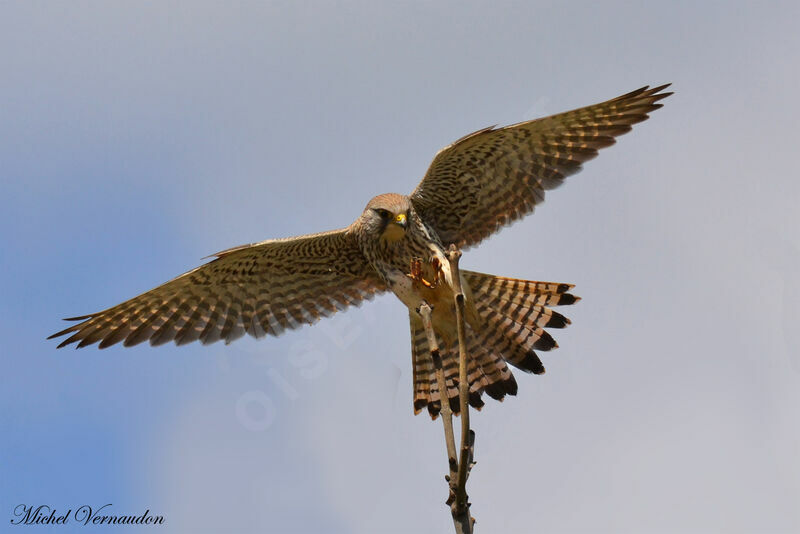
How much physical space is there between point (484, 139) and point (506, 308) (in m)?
1.26

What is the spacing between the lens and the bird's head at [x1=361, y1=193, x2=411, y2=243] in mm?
6301

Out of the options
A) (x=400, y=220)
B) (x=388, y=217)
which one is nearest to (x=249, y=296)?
(x=388, y=217)

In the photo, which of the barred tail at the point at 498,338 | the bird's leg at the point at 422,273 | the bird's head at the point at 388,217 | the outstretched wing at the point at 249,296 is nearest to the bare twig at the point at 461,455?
the bird's leg at the point at 422,273

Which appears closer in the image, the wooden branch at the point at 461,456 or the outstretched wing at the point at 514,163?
the wooden branch at the point at 461,456

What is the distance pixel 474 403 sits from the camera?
6.75m

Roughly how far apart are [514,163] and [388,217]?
3.25 ft

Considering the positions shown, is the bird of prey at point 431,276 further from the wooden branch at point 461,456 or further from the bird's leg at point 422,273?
the wooden branch at point 461,456

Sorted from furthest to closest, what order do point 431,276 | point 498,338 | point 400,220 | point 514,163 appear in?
point 498,338
point 514,163
point 431,276
point 400,220

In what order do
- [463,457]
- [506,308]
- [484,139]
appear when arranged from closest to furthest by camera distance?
[463,457] → [484,139] → [506,308]

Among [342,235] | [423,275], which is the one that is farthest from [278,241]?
[423,275]

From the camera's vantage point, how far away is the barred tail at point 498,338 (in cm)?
668

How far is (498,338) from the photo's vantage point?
6809mm

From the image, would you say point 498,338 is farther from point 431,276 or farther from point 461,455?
point 461,455

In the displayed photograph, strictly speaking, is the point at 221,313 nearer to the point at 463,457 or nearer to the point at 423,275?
the point at 423,275
